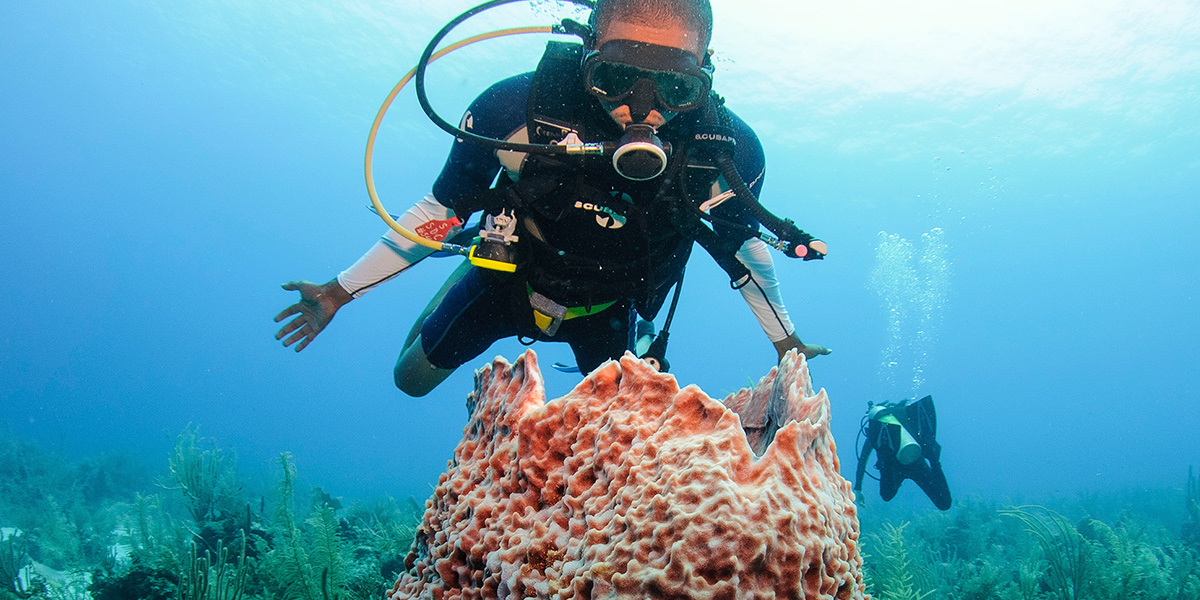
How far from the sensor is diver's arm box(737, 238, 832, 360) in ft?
13.5

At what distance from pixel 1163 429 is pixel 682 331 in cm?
9065

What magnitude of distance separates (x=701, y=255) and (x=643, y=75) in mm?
59642

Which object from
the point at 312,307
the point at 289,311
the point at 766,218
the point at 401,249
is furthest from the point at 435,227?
the point at 766,218

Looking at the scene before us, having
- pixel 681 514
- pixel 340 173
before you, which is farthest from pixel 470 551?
pixel 340 173

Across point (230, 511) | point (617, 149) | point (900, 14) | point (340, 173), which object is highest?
point (340, 173)

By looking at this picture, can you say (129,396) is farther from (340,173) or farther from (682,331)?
(682,331)

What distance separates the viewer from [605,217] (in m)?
3.33

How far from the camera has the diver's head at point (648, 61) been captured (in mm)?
2922

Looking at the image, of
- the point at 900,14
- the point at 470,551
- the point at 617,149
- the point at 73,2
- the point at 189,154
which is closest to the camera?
the point at 470,551

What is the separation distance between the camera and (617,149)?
279cm

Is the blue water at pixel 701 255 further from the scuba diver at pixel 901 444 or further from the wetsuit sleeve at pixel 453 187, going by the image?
the wetsuit sleeve at pixel 453 187

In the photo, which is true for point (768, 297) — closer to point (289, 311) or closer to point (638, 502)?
point (638, 502)

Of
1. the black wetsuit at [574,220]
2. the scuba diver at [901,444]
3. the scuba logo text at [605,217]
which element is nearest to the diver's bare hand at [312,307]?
the black wetsuit at [574,220]

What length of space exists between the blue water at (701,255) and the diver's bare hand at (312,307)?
8227mm
